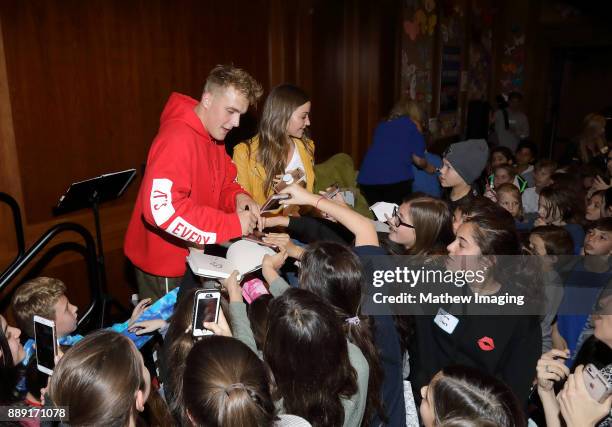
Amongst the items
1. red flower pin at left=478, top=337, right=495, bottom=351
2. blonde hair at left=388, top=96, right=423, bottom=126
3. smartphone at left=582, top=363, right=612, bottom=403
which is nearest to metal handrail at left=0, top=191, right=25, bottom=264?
red flower pin at left=478, top=337, right=495, bottom=351

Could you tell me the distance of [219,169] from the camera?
2363mm

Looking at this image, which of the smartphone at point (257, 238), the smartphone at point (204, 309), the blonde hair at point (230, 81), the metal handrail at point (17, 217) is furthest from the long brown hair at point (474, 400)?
the metal handrail at point (17, 217)

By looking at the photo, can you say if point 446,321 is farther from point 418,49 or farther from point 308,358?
point 418,49

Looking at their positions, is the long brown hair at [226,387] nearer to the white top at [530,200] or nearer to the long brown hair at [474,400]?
the long brown hair at [474,400]

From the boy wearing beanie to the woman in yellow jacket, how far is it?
1.02 meters

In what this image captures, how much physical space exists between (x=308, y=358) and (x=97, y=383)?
0.49 meters

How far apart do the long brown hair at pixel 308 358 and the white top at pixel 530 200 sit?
288 centimetres

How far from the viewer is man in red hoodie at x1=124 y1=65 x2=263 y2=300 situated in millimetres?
1982

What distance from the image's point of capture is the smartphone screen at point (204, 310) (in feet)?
4.96

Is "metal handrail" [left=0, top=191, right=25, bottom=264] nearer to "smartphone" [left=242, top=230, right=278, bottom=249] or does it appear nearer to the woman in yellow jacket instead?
the woman in yellow jacket

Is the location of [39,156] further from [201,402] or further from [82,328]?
[201,402]

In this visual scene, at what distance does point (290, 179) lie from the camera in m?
2.33

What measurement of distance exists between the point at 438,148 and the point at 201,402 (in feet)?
21.5

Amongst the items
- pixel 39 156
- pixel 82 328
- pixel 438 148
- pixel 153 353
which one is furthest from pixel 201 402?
pixel 438 148
